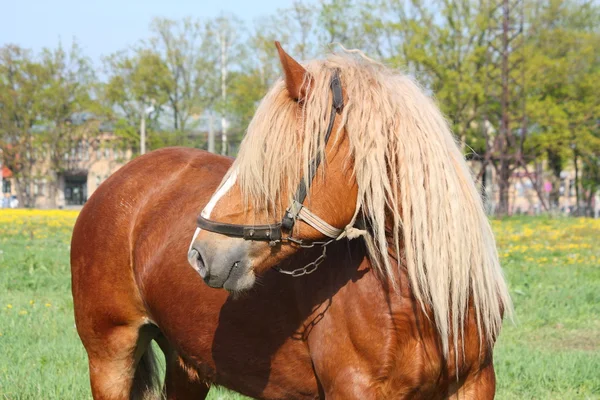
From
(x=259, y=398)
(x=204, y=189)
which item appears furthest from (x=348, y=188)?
(x=204, y=189)

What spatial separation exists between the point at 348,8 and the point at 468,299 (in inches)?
1358

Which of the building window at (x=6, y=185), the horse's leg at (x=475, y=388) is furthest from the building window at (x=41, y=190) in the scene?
the horse's leg at (x=475, y=388)

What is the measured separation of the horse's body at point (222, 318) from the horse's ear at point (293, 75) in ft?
1.94

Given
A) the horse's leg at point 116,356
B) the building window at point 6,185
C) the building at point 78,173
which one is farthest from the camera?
the building window at point 6,185

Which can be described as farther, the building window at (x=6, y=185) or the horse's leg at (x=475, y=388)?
the building window at (x=6, y=185)

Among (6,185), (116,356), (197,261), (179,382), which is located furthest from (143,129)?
(6,185)

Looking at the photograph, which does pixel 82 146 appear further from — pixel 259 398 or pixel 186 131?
pixel 259 398

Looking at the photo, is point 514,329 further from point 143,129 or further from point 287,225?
point 143,129

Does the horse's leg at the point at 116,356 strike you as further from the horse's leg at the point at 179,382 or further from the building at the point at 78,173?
the building at the point at 78,173

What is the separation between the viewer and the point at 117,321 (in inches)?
152

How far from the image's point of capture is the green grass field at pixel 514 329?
16.1 feet

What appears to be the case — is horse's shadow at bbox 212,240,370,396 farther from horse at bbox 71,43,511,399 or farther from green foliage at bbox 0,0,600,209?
green foliage at bbox 0,0,600,209

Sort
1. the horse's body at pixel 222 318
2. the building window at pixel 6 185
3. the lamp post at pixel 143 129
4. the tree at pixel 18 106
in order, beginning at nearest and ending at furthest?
the horse's body at pixel 222 318
the lamp post at pixel 143 129
the tree at pixel 18 106
the building window at pixel 6 185

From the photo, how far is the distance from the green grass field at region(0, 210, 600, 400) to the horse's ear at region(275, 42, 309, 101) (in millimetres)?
2899
